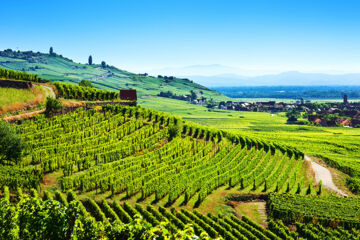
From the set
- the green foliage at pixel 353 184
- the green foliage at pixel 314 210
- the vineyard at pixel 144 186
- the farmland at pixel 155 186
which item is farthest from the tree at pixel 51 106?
the green foliage at pixel 353 184

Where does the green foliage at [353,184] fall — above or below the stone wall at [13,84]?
below

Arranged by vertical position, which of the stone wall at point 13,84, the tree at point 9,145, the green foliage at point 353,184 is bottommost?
the green foliage at point 353,184

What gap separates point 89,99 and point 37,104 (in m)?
19.7

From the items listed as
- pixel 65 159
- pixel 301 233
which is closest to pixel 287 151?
pixel 301 233

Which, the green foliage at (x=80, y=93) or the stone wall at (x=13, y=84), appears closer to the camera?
the stone wall at (x=13, y=84)

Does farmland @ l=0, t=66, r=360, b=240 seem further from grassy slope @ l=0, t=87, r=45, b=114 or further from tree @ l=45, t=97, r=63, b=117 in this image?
grassy slope @ l=0, t=87, r=45, b=114

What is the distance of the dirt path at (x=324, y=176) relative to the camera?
166 feet

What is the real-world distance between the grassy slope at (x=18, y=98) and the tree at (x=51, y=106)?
530 centimetres

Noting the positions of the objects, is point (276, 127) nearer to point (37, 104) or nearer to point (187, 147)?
point (187, 147)

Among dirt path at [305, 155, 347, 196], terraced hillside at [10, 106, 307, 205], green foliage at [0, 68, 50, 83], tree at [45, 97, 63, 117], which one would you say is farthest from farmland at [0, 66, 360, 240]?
green foliage at [0, 68, 50, 83]

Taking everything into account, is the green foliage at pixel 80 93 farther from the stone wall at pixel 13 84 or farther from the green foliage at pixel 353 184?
the green foliage at pixel 353 184

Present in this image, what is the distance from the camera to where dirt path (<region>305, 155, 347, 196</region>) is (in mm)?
50513

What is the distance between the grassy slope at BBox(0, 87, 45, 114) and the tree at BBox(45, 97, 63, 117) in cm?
530

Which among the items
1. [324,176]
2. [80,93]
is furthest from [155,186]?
[80,93]
